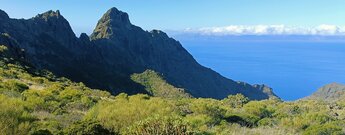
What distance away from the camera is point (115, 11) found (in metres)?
157

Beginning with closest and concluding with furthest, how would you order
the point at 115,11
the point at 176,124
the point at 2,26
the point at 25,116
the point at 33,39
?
1. the point at 176,124
2. the point at 25,116
3. the point at 2,26
4. the point at 33,39
5. the point at 115,11

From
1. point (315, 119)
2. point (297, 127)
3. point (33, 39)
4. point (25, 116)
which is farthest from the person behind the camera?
point (33, 39)

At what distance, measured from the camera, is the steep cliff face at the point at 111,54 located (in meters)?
91.6

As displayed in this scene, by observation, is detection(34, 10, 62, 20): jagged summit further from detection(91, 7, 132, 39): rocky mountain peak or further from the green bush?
the green bush

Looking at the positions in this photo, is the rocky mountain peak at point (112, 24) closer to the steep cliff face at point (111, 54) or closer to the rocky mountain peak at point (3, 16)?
Answer: the steep cliff face at point (111, 54)

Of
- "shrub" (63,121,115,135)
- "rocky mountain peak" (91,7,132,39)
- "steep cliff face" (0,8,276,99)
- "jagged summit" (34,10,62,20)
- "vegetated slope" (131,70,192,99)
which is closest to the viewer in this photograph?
"shrub" (63,121,115,135)

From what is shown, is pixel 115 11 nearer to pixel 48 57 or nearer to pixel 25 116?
pixel 48 57

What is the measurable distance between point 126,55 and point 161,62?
28386mm

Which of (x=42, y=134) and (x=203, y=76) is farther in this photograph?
(x=203, y=76)

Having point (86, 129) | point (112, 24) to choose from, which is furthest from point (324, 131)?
point (112, 24)

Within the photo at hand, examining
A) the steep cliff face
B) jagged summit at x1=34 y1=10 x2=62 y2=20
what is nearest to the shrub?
the steep cliff face

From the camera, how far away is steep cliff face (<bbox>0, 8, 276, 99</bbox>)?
300 ft

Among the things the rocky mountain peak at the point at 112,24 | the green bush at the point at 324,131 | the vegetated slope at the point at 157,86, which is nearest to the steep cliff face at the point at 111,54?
the rocky mountain peak at the point at 112,24

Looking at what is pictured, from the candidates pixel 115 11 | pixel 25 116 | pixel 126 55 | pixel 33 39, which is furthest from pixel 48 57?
pixel 25 116
